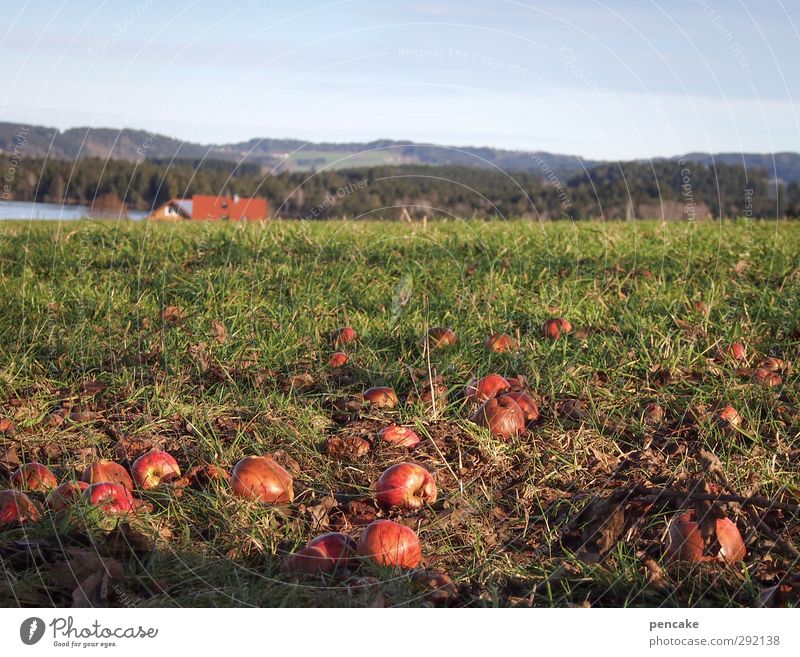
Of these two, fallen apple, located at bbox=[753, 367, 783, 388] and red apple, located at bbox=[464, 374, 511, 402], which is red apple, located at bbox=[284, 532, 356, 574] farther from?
fallen apple, located at bbox=[753, 367, 783, 388]

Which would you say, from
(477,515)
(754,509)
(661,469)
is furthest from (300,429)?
(754,509)

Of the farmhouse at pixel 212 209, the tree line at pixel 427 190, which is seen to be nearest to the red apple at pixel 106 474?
the tree line at pixel 427 190

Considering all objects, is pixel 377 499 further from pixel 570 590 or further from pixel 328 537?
pixel 570 590

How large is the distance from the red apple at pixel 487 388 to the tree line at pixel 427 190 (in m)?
2.46

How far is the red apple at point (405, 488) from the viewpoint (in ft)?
11.6

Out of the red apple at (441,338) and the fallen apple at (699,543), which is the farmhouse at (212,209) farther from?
the fallen apple at (699,543)

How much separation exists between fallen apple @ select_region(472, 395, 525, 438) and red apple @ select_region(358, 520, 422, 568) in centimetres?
118

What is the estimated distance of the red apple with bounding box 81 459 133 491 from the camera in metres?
3.59

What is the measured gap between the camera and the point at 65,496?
11.3 feet

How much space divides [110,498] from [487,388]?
2045 mm

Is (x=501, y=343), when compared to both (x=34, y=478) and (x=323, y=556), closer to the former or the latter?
(x=323, y=556)

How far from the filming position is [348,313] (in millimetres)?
6074

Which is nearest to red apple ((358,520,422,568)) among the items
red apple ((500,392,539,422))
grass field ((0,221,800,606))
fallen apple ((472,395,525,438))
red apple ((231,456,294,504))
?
grass field ((0,221,800,606))

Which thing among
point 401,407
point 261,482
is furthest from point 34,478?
point 401,407
